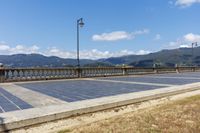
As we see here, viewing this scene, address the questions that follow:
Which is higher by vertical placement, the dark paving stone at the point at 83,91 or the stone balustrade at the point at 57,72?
the stone balustrade at the point at 57,72

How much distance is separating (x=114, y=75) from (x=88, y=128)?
1668cm

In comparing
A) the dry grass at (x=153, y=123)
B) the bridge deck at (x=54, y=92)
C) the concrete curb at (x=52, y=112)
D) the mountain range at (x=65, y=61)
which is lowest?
the dry grass at (x=153, y=123)

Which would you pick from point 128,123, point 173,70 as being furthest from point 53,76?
point 173,70

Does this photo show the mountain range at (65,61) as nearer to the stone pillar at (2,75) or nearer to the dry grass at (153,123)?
the stone pillar at (2,75)

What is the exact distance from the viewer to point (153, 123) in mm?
5980

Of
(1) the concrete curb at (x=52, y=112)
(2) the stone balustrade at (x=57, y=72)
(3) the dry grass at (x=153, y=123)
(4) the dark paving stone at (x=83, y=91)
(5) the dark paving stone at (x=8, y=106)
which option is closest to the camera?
(3) the dry grass at (x=153, y=123)

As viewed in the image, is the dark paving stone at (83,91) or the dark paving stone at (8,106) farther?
the dark paving stone at (83,91)

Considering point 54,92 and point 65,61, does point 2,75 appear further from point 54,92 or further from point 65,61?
point 65,61

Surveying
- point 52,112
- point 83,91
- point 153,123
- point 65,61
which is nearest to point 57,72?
point 83,91

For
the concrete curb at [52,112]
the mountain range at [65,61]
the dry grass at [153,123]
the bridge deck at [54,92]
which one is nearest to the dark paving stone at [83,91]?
the bridge deck at [54,92]

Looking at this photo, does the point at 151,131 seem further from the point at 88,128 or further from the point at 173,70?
the point at 173,70

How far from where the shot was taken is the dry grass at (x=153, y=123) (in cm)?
545

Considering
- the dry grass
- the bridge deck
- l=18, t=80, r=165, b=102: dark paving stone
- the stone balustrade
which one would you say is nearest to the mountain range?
the stone balustrade

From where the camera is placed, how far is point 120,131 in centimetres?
538
